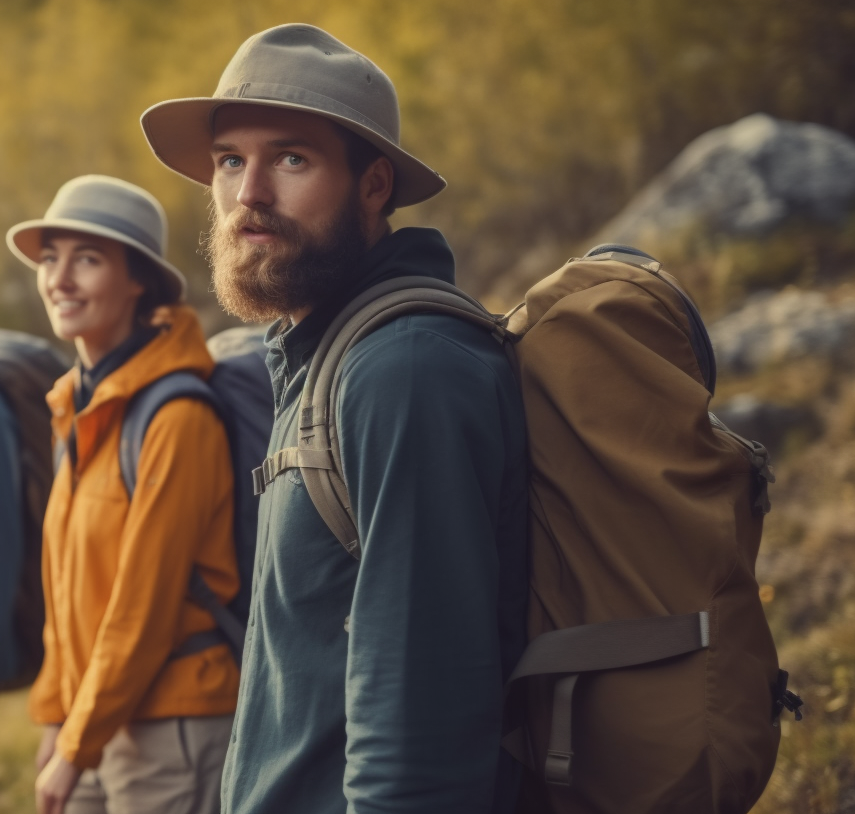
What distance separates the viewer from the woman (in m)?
2.34

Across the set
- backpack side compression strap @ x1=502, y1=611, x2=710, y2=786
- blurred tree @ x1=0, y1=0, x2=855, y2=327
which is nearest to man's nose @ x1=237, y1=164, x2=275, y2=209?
backpack side compression strap @ x1=502, y1=611, x2=710, y2=786

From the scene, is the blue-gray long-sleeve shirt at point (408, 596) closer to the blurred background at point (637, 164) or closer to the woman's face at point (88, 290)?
the woman's face at point (88, 290)

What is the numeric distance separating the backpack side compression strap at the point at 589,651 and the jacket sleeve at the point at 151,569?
1284mm

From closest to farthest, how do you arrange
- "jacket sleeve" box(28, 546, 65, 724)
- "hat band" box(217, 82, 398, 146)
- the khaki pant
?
"hat band" box(217, 82, 398, 146)
the khaki pant
"jacket sleeve" box(28, 546, 65, 724)

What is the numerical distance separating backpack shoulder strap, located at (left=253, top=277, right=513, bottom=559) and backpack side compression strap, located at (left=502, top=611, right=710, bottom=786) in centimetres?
31

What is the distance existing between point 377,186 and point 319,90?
0.72 feet

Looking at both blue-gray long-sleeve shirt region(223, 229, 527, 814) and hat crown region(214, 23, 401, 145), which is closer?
blue-gray long-sleeve shirt region(223, 229, 527, 814)

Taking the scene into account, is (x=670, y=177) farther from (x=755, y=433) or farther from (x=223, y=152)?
(x=223, y=152)

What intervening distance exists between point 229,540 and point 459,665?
138 centimetres

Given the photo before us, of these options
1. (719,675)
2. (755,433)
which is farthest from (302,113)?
(755,433)

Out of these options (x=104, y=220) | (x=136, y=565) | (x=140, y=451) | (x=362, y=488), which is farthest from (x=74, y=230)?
(x=362, y=488)

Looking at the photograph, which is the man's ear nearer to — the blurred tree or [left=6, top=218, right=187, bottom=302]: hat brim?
[left=6, top=218, right=187, bottom=302]: hat brim

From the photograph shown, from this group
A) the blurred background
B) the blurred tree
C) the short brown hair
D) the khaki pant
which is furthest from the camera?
the blurred tree

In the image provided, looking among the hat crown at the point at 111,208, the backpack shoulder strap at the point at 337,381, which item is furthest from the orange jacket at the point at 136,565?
the backpack shoulder strap at the point at 337,381
